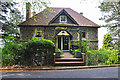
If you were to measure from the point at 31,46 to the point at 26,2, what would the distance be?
353 cm

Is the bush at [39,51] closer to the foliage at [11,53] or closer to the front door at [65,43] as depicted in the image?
the foliage at [11,53]

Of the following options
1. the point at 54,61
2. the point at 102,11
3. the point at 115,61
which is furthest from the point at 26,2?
the point at 115,61

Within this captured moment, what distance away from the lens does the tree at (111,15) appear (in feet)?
9.19

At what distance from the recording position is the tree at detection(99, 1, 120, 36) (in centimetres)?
280

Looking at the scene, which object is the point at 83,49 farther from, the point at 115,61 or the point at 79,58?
the point at 115,61

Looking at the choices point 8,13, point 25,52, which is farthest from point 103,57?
point 8,13

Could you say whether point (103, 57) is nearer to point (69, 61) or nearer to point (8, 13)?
point (69, 61)

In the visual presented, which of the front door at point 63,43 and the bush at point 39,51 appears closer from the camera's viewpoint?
the bush at point 39,51

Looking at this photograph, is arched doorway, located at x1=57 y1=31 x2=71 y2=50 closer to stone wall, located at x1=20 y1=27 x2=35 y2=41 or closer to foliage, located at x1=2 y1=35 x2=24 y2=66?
stone wall, located at x1=20 y1=27 x2=35 y2=41

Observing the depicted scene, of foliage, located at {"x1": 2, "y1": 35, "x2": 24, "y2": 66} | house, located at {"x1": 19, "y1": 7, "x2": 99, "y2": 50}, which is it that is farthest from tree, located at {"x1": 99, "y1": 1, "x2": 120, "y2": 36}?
house, located at {"x1": 19, "y1": 7, "x2": 99, "y2": 50}

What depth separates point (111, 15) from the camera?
2906 mm

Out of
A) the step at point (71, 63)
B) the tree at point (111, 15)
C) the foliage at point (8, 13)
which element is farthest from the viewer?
the step at point (71, 63)

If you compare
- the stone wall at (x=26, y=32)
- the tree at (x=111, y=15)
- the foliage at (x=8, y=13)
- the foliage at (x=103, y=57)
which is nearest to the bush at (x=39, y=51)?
the foliage at (x=8, y=13)

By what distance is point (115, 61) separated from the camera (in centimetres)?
578
